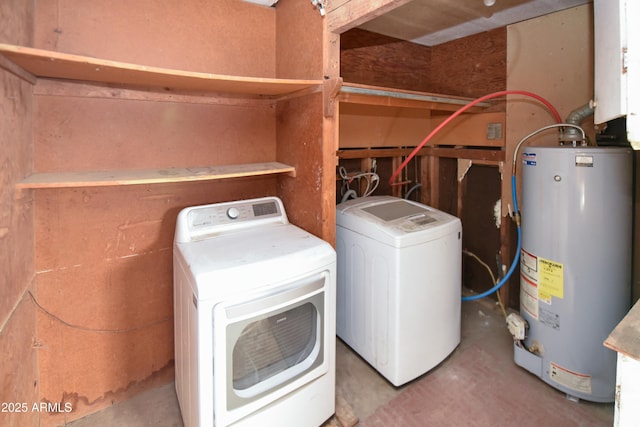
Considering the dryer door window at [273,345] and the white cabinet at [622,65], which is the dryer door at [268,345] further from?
the white cabinet at [622,65]

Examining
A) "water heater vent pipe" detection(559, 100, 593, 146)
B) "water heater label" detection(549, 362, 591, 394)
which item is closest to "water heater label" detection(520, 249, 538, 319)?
"water heater label" detection(549, 362, 591, 394)

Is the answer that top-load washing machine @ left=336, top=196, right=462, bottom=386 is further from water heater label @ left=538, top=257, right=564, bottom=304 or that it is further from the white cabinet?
the white cabinet

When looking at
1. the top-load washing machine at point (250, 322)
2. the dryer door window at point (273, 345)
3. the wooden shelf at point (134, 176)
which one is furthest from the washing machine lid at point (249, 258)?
the wooden shelf at point (134, 176)

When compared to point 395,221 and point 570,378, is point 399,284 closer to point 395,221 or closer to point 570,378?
point 395,221

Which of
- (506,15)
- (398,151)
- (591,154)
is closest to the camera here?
(591,154)

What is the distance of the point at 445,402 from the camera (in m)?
1.77

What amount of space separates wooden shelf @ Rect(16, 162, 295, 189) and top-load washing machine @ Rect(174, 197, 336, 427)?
0.62ft

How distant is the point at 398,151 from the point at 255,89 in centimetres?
142

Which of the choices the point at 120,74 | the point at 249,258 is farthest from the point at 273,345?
the point at 120,74

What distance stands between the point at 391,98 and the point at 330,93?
0.57 metres

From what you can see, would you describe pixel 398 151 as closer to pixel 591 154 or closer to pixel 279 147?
pixel 279 147

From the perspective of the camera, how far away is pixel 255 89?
68.3 inches

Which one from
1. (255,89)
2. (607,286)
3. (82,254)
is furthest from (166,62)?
(607,286)

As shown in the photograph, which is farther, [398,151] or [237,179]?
Answer: [398,151]
